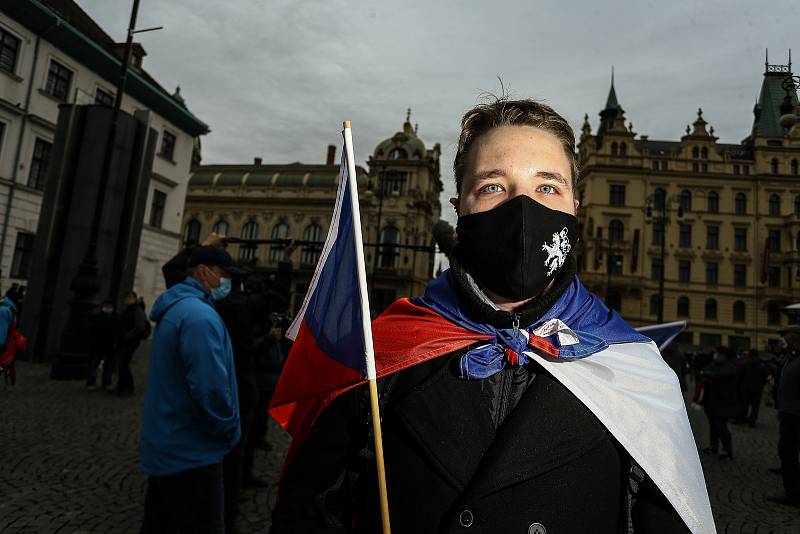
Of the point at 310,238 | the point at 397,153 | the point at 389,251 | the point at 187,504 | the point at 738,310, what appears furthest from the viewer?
the point at 310,238

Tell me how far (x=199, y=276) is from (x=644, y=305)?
153 ft

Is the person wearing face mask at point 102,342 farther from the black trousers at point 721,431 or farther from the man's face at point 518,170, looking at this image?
the black trousers at point 721,431

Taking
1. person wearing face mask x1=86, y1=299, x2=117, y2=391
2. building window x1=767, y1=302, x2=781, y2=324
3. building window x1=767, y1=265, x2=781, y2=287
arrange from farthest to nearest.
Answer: building window x1=767, y1=265, x2=781, y2=287
building window x1=767, y1=302, x2=781, y2=324
person wearing face mask x1=86, y1=299, x2=117, y2=391

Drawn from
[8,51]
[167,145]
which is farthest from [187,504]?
[167,145]

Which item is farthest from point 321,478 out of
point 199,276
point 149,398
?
point 199,276

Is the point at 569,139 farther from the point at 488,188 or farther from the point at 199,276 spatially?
the point at 199,276

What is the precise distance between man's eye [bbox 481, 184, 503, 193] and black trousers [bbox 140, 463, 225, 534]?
242 cm


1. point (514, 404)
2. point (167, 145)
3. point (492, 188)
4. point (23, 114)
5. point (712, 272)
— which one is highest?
point (167, 145)

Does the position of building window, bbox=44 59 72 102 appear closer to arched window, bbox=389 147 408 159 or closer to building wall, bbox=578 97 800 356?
arched window, bbox=389 147 408 159

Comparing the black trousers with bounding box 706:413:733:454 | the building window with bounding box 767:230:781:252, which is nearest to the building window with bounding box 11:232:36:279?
the black trousers with bounding box 706:413:733:454

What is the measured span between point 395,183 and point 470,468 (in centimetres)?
4790

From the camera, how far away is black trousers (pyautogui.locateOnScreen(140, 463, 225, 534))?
282 centimetres

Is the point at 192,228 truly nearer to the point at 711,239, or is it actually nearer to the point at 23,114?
the point at 23,114

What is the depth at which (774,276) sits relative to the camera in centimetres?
4388
